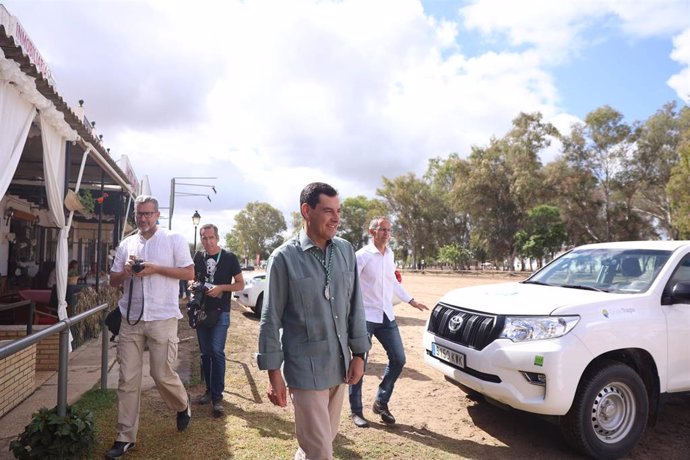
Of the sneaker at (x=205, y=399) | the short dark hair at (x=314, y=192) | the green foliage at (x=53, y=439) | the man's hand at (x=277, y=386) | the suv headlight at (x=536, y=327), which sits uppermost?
the short dark hair at (x=314, y=192)

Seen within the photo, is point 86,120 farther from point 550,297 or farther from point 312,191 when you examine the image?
point 550,297

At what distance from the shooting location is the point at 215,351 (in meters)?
4.86

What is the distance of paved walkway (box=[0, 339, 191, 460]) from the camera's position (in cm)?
436

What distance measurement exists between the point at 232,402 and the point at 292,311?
315cm

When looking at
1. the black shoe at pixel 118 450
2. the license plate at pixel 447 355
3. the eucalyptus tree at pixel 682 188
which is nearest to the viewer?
the black shoe at pixel 118 450

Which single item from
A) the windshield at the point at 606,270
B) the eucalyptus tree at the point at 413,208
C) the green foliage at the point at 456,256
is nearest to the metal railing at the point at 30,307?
the windshield at the point at 606,270

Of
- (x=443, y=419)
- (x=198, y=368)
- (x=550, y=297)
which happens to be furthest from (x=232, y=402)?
(x=550, y=297)

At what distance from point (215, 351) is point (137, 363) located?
110 centimetres

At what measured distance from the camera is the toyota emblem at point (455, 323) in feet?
15.1

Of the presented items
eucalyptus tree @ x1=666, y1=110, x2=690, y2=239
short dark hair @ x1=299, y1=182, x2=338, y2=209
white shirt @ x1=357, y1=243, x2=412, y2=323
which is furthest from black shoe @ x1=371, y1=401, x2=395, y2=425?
eucalyptus tree @ x1=666, y1=110, x2=690, y2=239

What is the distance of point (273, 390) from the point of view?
255 centimetres

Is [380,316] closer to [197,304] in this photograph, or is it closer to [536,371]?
[536,371]

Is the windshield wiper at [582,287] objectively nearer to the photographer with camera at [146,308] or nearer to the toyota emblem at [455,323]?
the toyota emblem at [455,323]

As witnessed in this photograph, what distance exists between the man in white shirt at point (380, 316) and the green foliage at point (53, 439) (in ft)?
7.37
